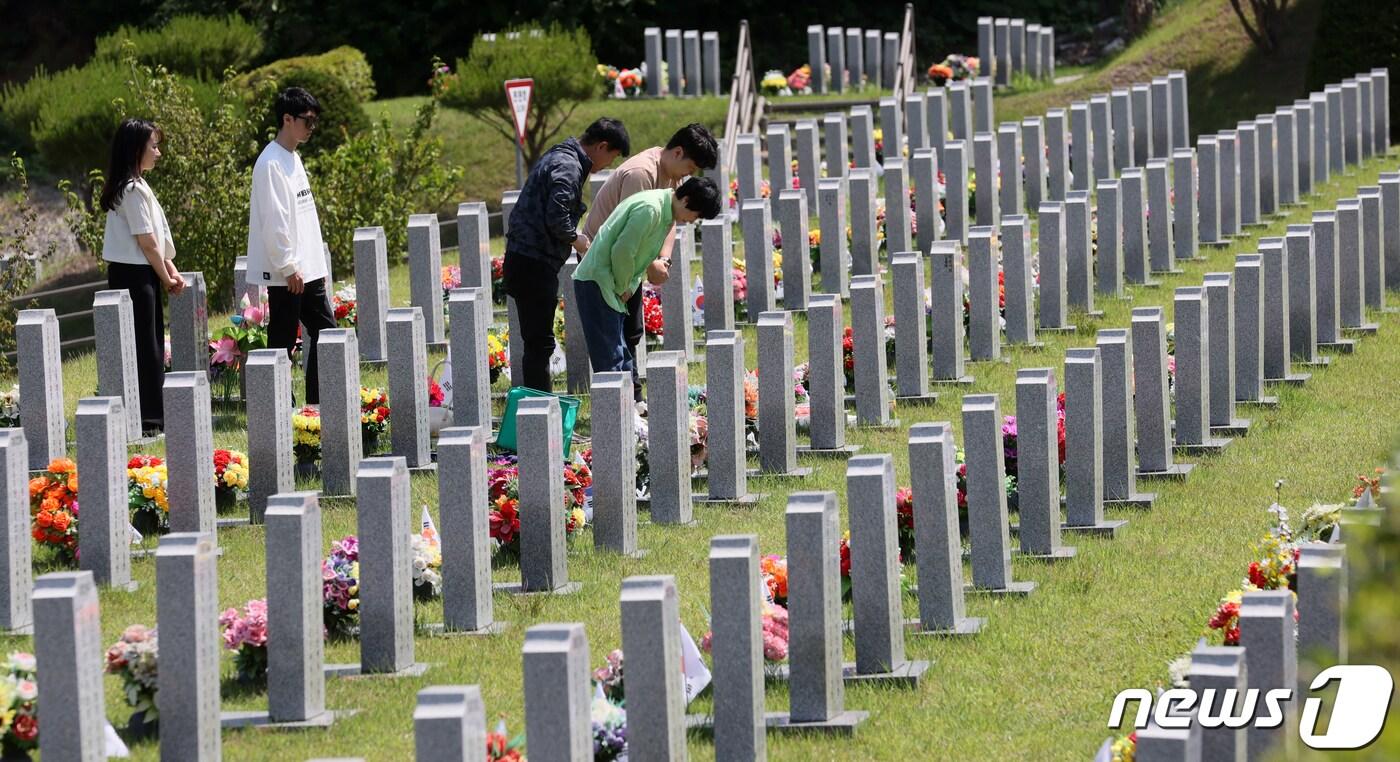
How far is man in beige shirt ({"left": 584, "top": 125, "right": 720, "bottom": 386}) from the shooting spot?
11.2m

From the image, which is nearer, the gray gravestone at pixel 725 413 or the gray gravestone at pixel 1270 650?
the gray gravestone at pixel 1270 650

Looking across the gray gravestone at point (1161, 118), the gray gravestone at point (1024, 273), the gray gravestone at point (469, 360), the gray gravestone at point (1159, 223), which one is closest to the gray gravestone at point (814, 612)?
the gray gravestone at point (469, 360)

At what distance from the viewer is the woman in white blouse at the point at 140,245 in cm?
1159

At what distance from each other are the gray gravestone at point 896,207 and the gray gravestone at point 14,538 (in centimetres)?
860

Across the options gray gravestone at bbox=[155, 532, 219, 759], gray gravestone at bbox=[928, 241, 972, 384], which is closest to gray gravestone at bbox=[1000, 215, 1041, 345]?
gray gravestone at bbox=[928, 241, 972, 384]

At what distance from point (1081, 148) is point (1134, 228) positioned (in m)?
3.97

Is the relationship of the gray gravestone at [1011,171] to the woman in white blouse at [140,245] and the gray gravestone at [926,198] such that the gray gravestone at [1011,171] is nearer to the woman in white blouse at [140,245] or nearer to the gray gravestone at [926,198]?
the gray gravestone at [926,198]

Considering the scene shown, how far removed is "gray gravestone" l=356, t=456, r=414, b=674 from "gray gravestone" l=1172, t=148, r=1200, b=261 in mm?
9457

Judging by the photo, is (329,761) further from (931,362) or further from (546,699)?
(931,362)

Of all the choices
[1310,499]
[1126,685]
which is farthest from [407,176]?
[1126,685]

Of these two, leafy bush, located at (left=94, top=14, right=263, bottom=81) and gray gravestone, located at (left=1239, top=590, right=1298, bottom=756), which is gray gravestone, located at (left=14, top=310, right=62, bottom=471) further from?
leafy bush, located at (left=94, top=14, right=263, bottom=81)

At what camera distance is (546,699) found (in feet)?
19.2

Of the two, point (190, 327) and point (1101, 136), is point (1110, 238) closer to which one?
point (1101, 136)

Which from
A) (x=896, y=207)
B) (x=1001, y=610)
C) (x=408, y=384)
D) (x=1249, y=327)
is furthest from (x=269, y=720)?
(x=896, y=207)
